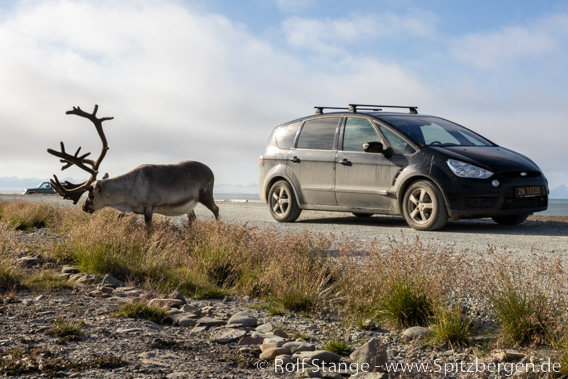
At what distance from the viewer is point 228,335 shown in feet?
18.5

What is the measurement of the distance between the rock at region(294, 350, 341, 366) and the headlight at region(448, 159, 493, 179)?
749cm

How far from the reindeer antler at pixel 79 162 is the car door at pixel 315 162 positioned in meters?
3.98

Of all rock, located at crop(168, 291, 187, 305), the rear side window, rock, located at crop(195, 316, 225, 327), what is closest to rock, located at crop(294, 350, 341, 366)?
rock, located at crop(195, 316, 225, 327)

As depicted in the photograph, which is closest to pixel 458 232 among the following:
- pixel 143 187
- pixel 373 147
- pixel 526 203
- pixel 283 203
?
pixel 526 203

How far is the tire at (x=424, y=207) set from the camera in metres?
12.0

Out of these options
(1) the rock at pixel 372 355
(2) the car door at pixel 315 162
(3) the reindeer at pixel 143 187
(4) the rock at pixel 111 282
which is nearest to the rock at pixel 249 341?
(1) the rock at pixel 372 355

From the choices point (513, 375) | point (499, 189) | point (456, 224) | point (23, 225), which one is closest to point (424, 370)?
point (513, 375)

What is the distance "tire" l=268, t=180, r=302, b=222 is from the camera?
14484 millimetres

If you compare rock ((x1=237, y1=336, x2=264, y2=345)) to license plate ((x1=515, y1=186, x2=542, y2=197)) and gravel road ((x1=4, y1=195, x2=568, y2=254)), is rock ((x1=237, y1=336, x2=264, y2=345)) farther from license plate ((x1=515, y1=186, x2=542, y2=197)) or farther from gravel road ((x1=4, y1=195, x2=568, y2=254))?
license plate ((x1=515, y1=186, x2=542, y2=197))

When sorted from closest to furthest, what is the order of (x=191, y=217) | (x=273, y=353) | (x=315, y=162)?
(x=273, y=353) → (x=191, y=217) → (x=315, y=162)

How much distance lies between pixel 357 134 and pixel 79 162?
5.47 m

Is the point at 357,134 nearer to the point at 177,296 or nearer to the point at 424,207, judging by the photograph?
the point at 424,207

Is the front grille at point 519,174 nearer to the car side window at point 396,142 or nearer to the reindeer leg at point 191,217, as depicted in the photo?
the car side window at point 396,142

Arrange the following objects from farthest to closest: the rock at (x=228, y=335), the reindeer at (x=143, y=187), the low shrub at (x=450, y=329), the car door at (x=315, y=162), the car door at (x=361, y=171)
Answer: the car door at (x=315, y=162) < the car door at (x=361, y=171) < the reindeer at (x=143, y=187) < the rock at (x=228, y=335) < the low shrub at (x=450, y=329)
